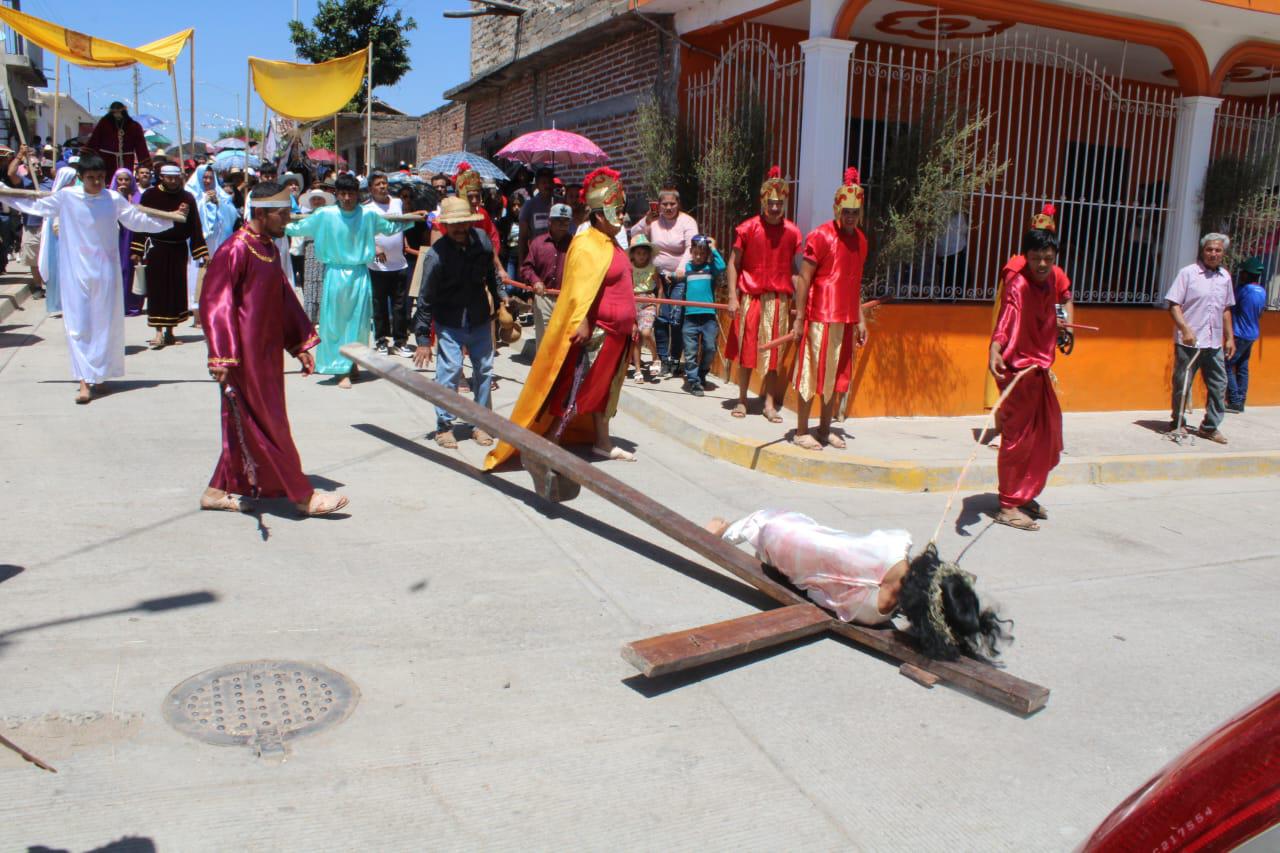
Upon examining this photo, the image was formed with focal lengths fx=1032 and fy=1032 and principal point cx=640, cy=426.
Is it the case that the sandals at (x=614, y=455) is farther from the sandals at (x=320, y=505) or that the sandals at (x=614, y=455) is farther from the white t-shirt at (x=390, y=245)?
the white t-shirt at (x=390, y=245)

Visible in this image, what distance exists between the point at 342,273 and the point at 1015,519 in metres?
6.00

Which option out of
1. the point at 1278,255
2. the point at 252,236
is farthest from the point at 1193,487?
the point at 252,236

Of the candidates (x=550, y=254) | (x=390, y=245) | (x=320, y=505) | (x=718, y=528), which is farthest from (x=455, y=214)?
(x=718, y=528)

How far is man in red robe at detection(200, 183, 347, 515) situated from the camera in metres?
5.19

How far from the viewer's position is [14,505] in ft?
17.7

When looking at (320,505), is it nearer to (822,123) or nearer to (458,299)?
(458,299)

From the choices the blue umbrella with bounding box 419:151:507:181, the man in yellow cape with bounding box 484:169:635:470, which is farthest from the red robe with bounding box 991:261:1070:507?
the blue umbrella with bounding box 419:151:507:181

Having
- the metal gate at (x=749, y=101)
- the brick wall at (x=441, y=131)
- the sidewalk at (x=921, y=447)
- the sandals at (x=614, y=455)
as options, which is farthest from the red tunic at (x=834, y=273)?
the brick wall at (x=441, y=131)

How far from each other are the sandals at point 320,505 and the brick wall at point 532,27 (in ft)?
23.8

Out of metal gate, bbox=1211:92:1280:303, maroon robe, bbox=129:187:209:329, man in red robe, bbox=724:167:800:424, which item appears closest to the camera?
man in red robe, bbox=724:167:800:424

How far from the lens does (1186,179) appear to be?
1033 centimetres

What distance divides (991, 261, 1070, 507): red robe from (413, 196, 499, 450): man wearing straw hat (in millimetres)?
3425

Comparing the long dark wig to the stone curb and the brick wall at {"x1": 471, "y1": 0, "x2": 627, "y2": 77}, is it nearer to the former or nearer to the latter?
the stone curb

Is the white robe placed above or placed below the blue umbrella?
below
